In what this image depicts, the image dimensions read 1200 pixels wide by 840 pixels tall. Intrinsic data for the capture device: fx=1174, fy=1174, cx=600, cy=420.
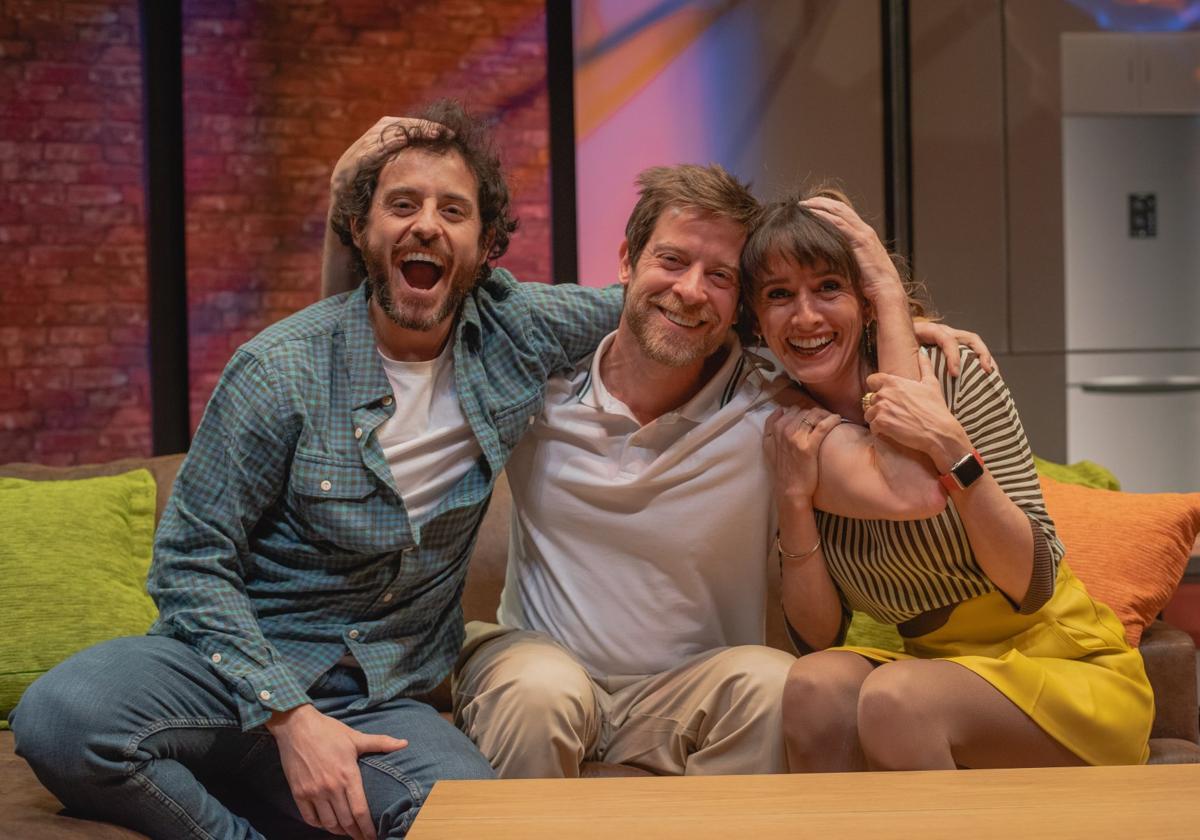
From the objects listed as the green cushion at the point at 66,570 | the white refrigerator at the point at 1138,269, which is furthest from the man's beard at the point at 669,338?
the white refrigerator at the point at 1138,269

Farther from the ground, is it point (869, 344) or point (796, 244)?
point (796, 244)

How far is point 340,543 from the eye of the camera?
1902mm

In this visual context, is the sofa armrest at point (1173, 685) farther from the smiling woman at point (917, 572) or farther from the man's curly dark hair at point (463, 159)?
A: the man's curly dark hair at point (463, 159)

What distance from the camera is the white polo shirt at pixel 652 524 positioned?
2.04 meters

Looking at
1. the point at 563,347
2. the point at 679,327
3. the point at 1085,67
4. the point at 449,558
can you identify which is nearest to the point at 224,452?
the point at 449,558

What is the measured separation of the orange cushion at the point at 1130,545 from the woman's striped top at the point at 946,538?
41cm

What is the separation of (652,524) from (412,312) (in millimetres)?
549

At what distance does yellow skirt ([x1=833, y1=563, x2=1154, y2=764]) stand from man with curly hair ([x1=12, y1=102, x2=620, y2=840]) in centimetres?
73

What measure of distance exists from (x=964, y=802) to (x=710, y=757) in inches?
22.7

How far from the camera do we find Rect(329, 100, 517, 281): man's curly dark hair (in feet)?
6.73

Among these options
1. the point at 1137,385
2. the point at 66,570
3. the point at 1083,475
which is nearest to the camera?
the point at 66,570

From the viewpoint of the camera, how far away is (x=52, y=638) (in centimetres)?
229

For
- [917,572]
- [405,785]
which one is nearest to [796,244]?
[917,572]

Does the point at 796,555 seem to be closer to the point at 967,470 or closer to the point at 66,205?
the point at 967,470
